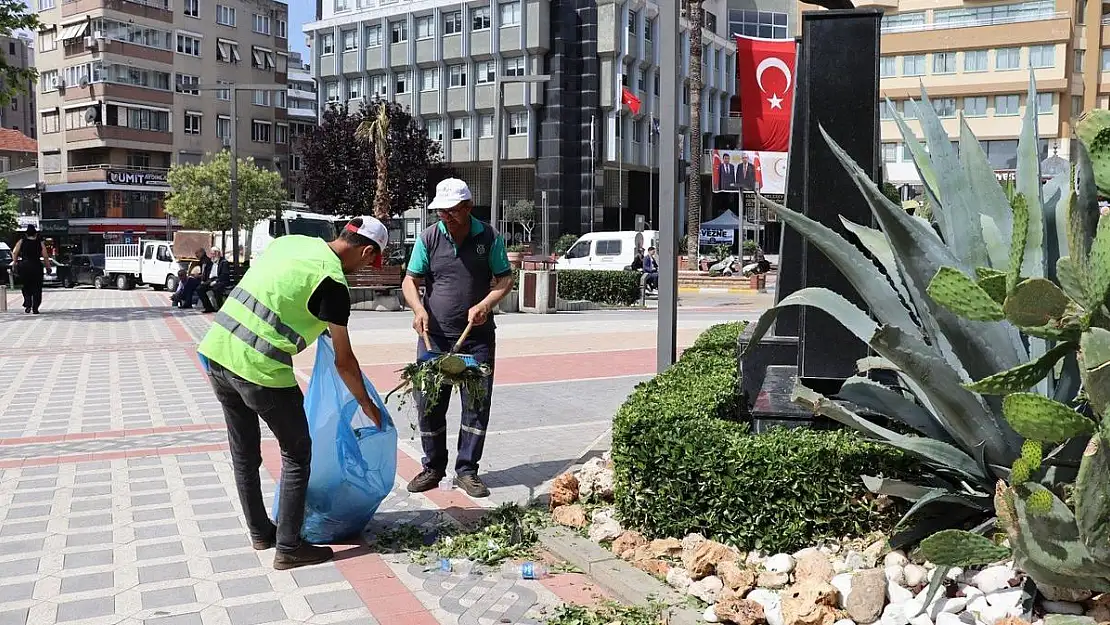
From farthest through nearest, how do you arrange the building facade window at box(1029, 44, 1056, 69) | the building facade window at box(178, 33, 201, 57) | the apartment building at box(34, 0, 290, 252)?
1. the building facade window at box(178, 33, 201, 57)
2. the apartment building at box(34, 0, 290, 252)
3. the building facade window at box(1029, 44, 1056, 69)

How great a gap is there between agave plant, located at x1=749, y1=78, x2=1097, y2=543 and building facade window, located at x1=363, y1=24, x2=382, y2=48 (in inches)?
2265

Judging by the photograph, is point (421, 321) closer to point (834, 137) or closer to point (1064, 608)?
point (834, 137)

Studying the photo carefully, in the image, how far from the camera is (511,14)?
54438 mm

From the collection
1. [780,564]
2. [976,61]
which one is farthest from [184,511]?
[976,61]

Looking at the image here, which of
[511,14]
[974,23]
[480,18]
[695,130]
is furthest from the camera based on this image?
[974,23]

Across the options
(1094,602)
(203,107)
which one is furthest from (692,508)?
(203,107)

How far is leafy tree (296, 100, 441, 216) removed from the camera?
47.9 m

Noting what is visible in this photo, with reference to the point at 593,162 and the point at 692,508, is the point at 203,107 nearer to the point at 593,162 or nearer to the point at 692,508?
the point at 593,162

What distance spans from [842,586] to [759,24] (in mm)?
68348

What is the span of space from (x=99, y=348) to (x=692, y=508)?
1179cm

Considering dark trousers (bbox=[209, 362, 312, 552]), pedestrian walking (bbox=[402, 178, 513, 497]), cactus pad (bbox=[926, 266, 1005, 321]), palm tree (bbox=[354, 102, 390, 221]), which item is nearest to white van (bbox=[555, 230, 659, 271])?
palm tree (bbox=[354, 102, 390, 221])

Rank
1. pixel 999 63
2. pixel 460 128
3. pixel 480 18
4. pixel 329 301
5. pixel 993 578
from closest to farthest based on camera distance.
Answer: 1. pixel 993 578
2. pixel 329 301
3. pixel 480 18
4. pixel 460 128
5. pixel 999 63

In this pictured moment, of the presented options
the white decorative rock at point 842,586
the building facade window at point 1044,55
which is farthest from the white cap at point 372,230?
the building facade window at point 1044,55

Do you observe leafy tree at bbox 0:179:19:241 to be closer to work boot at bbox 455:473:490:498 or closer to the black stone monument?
work boot at bbox 455:473:490:498
